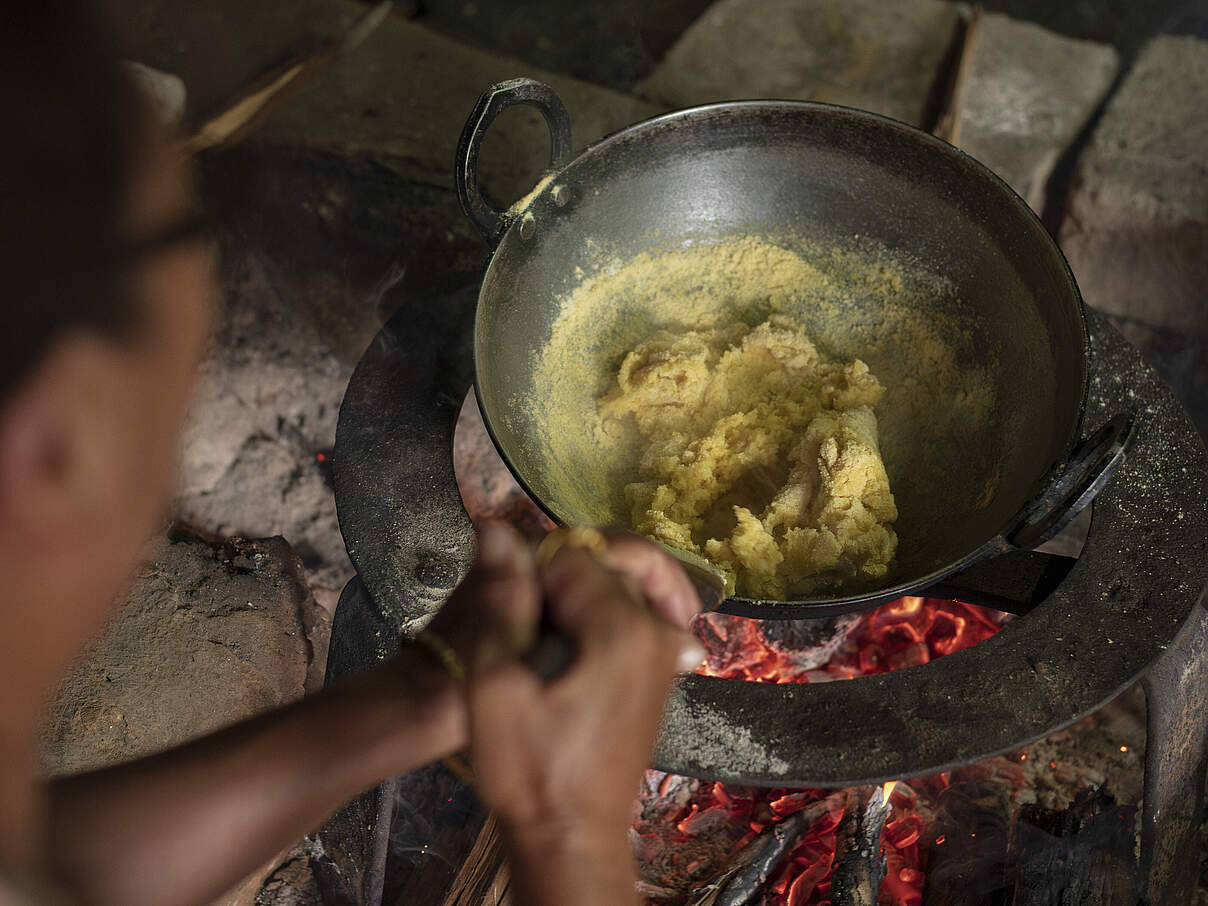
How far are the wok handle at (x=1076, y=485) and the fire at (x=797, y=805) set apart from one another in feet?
1.86

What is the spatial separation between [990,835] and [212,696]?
4.73 feet

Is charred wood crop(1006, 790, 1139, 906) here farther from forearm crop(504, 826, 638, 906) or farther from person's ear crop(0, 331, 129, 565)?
person's ear crop(0, 331, 129, 565)

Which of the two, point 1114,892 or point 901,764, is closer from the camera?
point 901,764

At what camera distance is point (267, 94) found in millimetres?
2432

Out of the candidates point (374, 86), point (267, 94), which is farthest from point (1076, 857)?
point (267, 94)

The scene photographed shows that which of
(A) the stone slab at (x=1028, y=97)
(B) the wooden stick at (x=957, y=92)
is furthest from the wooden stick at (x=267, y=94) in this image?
(A) the stone slab at (x=1028, y=97)

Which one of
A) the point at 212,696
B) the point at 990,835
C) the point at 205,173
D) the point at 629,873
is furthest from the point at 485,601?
the point at 205,173

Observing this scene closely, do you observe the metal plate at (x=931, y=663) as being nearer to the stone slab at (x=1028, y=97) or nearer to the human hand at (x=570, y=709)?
the human hand at (x=570, y=709)

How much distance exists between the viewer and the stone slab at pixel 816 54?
2.67m

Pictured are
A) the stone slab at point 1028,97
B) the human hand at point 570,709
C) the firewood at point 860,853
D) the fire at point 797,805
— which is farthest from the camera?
the stone slab at point 1028,97

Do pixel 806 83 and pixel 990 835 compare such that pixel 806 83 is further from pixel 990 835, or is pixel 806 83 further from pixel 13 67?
pixel 13 67

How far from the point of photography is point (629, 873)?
2.58ft

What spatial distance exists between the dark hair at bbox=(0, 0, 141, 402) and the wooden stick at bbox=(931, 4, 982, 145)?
94.2 inches

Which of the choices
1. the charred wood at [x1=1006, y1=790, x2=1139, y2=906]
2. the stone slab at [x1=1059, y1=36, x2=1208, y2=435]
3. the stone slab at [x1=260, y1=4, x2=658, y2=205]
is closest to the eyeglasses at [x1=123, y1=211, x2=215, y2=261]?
the charred wood at [x1=1006, y1=790, x2=1139, y2=906]
